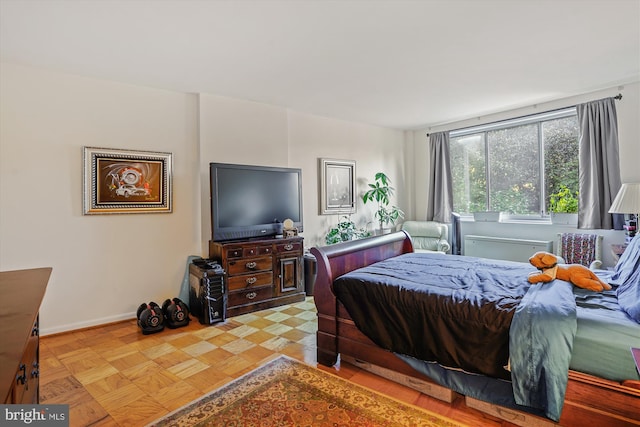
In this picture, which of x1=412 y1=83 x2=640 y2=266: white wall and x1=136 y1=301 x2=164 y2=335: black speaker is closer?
x1=136 y1=301 x2=164 y2=335: black speaker

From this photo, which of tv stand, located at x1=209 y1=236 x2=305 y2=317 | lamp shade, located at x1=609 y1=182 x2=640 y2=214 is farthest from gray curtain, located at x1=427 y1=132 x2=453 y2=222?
tv stand, located at x1=209 y1=236 x2=305 y2=317

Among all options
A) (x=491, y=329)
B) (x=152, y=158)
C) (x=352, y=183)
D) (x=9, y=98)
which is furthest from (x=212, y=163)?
(x=491, y=329)

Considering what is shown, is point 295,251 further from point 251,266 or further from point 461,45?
point 461,45

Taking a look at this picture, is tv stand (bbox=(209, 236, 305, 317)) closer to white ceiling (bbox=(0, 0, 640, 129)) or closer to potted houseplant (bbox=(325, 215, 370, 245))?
potted houseplant (bbox=(325, 215, 370, 245))

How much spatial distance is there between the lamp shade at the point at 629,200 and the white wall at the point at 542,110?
2.39 ft

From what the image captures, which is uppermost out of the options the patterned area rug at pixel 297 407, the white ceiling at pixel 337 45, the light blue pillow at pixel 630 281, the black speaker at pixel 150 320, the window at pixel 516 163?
the white ceiling at pixel 337 45

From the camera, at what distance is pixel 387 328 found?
2.14 m

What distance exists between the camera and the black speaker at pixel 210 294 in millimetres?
3361

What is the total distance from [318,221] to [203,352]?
2653mm

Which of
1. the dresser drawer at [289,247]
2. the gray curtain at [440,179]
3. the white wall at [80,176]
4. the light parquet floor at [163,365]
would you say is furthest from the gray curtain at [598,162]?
the white wall at [80,176]

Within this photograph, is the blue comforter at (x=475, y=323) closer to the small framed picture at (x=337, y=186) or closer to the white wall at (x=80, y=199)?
the white wall at (x=80, y=199)

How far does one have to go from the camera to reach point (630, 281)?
6.46ft

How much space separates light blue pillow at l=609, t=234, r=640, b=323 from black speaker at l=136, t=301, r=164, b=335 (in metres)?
→ 3.63

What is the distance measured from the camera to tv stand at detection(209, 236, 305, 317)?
142 inches
